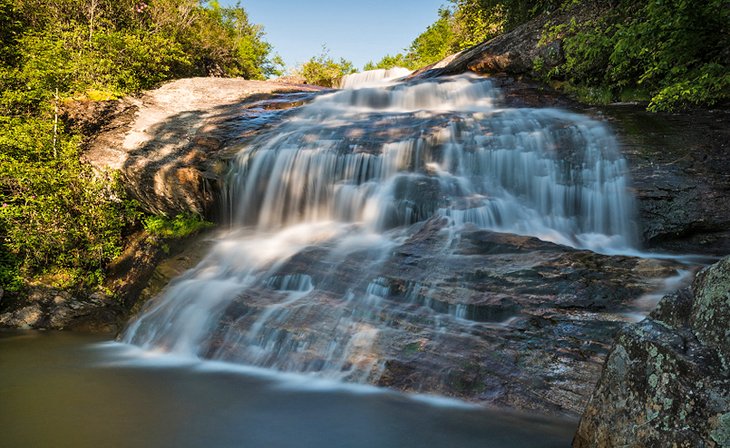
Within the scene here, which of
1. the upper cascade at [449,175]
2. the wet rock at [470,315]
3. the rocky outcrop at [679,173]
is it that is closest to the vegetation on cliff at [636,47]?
the rocky outcrop at [679,173]

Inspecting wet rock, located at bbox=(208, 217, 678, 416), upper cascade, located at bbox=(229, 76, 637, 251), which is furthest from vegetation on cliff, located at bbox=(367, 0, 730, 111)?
wet rock, located at bbox=(208, 217, 678, 416)

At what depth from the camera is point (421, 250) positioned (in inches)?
219

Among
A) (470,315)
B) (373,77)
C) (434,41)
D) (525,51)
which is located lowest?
(470,315)

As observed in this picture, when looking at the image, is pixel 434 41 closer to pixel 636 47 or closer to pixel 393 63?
pixel 393 63

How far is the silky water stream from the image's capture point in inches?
143

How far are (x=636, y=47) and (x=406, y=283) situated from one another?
17.3 ft

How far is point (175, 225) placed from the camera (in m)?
8.98

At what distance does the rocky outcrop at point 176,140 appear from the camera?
353 inches

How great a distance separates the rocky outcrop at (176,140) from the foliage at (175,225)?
0.14 metres

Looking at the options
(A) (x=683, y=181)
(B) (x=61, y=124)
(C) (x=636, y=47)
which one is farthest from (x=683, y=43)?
(B) (x=61, y=124)

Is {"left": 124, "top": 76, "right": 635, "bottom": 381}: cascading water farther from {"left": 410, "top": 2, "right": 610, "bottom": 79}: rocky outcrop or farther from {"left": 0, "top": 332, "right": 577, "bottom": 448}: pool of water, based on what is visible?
{"left": 410, "top": 2, "right": 610, "bottom": 79}: rocky outcrop

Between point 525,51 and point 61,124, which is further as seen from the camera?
point 525,51

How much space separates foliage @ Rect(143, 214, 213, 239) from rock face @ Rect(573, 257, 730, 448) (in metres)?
7.62

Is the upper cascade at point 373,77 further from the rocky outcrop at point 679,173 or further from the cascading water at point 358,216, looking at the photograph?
the rocky outcrop at point 679,173
